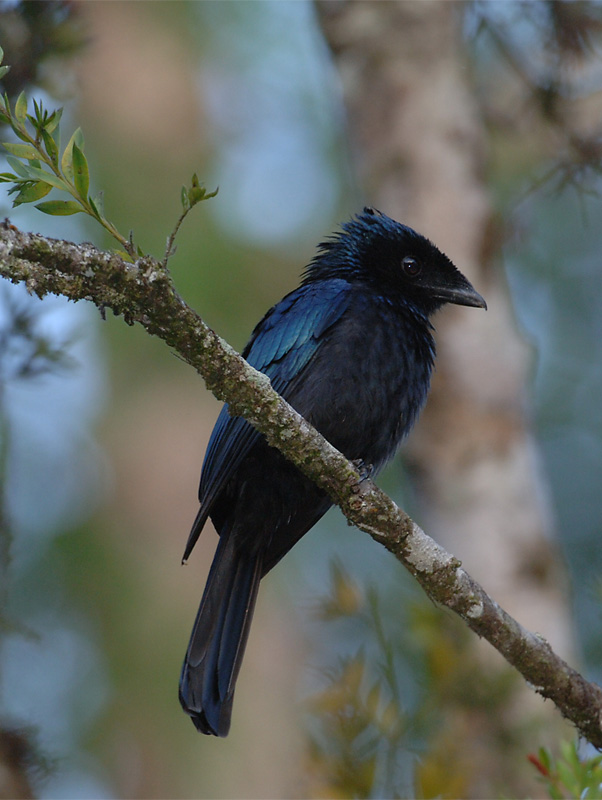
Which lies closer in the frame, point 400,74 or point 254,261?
point 400,74

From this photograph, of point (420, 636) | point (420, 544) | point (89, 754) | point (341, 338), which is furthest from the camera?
point (89, 754)

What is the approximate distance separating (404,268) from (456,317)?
1.20 metres

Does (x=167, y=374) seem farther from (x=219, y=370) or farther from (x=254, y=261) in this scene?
(x=219, y=370)

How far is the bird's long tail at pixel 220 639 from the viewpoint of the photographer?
344cm

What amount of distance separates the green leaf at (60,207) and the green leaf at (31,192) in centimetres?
3

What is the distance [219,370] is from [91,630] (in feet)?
20.2

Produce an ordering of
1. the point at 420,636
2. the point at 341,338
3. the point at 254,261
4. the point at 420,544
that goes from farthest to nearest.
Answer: the point at 254,261, the point at 420,636, the point at 341,338, the point at 420,544

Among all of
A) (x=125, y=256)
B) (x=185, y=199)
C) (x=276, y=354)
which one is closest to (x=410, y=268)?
(x=276, y=354)

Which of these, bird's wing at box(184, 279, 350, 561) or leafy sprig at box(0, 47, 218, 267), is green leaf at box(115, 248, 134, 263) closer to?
leafy sprig at box(0, 47, 218, 267)

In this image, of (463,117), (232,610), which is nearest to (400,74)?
(463,117)

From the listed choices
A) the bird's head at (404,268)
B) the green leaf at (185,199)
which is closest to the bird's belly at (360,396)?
the bird's head at (404,268)

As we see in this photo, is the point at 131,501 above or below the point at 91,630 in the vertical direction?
above

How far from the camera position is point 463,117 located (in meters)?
5.64

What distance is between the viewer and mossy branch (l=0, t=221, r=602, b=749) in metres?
2.19
